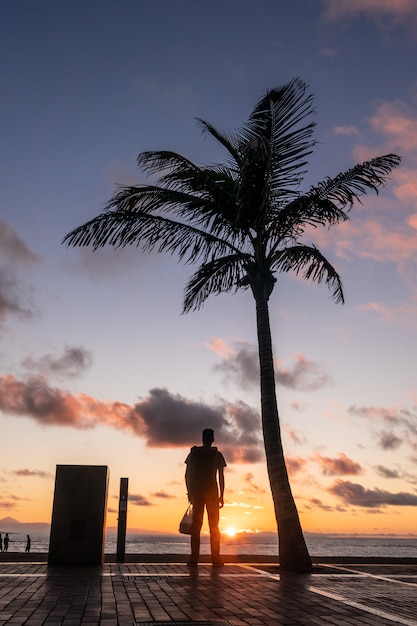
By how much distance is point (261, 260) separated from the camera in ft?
41.9

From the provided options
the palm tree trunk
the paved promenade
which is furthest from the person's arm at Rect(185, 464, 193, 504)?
the palm tree trunk

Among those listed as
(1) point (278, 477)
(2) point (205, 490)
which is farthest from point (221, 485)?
(1) point (278, 477)

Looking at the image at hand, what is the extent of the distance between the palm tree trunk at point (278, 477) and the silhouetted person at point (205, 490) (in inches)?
52.6

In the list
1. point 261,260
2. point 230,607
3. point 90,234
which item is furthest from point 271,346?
point 230,607

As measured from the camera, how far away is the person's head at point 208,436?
33.7 ft

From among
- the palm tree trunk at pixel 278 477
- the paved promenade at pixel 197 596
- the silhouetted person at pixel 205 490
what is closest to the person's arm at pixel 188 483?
the silhouetted person at pixel 205 490

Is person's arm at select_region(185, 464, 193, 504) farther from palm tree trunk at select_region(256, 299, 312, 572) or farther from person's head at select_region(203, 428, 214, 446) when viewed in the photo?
palm tree trunk at select_region(256, 299, 312, 572)

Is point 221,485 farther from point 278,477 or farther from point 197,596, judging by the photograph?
point 197,596

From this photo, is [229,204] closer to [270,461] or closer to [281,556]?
[270,461]

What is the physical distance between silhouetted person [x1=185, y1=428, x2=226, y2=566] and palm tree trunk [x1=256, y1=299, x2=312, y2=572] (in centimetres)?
134

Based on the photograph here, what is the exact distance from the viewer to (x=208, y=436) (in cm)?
1028

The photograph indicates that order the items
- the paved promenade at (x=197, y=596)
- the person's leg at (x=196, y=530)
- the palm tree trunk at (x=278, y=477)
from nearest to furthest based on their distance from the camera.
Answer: the paved promenade at (x=197, y=596) < the person's leg at (x=196, y=530) < the palm tree trunk at (x=278, y=477)

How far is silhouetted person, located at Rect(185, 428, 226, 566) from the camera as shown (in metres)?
10.0

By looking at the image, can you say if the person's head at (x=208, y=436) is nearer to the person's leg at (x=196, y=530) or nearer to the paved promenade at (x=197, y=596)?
the person's leg at (x=196, y=530)
